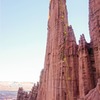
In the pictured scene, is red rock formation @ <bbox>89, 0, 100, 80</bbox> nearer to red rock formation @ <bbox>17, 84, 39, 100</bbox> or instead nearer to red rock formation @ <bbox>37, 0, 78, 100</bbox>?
red rock formation @ <bbox>37, 0, 78, 100</bbox>

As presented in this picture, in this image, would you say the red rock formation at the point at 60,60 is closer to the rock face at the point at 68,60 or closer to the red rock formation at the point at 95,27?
the rock face at the point at 68,60

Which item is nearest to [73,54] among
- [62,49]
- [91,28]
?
[62,49]

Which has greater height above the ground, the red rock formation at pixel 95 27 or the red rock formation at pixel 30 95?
the red rock formation at pixel 95 27

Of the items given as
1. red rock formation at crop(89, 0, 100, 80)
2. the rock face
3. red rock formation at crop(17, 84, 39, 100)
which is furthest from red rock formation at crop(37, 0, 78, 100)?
red rock formation at crop(17, 84, 39, 100)

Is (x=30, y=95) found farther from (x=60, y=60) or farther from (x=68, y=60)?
(x=68, y=60)

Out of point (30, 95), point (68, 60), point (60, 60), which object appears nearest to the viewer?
point (68, 60)

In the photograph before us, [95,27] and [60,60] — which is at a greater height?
[95,27]

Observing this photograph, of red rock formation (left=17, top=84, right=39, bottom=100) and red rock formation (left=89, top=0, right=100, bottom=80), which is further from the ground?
red rock formation (left=89, top=0, right=100, bottom=80)

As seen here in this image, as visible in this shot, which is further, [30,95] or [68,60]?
[30,95]

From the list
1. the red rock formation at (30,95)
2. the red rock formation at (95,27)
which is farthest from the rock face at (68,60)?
the red rock formation at (30,95)

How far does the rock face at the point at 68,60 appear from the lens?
2619 cm

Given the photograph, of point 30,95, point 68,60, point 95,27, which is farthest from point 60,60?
point 30,95

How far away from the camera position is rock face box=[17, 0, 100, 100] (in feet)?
85.9

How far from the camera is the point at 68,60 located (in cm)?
3070
